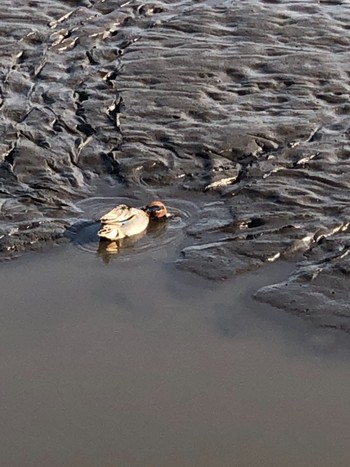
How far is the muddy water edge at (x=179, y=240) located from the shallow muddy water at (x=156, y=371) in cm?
2

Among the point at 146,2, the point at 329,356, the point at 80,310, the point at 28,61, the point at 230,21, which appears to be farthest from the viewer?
the point at 146,2

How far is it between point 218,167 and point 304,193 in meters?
1.08

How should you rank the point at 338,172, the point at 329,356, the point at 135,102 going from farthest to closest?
1. the point at 135,102
2. the point at 338,172
3. the point at 329,356

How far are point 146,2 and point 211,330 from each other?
8.64 metres

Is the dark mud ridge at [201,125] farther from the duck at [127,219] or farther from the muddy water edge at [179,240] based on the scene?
the duck at [127,219]

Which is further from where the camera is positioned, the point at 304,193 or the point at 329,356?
the point at 304,193

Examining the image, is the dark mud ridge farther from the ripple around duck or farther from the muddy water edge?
the ripple around duck

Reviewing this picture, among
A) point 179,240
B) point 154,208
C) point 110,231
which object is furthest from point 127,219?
point 179,240

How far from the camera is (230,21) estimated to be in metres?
15.3

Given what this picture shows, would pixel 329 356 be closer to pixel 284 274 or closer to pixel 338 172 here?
pixel 284 274

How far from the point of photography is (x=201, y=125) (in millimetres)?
12375

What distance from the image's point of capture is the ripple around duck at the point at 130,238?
33.3 ft

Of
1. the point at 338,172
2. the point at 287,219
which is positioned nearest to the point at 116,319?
the point at 287,219

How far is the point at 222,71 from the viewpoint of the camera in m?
13.7
